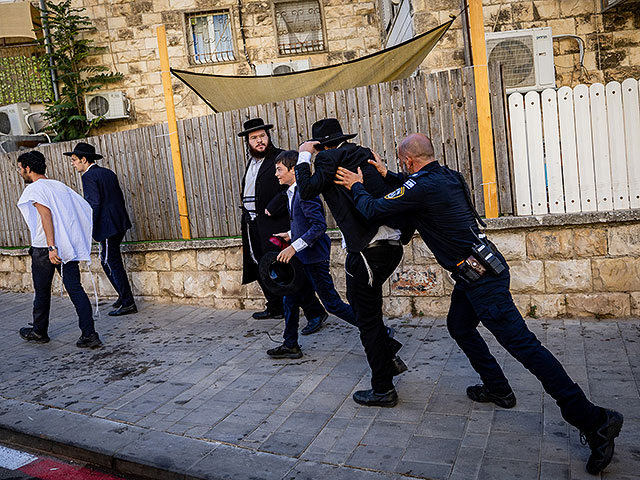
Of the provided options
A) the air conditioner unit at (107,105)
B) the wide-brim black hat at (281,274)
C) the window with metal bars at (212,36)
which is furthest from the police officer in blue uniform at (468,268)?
the air conditioner unit at (107,105)

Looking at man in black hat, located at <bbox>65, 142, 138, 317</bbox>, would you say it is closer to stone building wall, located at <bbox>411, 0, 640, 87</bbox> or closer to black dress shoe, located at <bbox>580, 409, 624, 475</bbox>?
stone building wall, located at <bbox>411, 0, 640, 87</bbox>

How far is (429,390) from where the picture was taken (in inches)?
170

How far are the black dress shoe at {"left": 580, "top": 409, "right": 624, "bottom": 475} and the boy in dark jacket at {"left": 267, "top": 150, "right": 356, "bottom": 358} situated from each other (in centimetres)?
231

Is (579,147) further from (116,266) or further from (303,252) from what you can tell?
(116,266)

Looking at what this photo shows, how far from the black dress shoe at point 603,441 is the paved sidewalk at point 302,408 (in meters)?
0.06

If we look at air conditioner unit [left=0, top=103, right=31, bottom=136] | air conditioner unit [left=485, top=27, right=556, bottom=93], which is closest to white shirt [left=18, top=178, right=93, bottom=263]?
air conditioner unit [left=485, top=27, right=556, bottom=93]

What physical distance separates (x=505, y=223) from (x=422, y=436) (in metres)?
2.83

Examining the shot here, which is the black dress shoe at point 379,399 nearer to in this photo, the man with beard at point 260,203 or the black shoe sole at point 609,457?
the black shoe sole at point 609,457

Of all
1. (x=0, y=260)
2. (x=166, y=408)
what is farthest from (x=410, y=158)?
(x=0, y=260)

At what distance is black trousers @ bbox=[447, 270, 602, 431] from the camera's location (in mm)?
3184

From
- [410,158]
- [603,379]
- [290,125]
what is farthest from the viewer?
[290,125]

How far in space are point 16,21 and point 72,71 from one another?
6.11 ft

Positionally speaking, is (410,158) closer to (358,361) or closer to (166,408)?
(358,361)

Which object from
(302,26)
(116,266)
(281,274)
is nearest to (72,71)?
(302,26)
